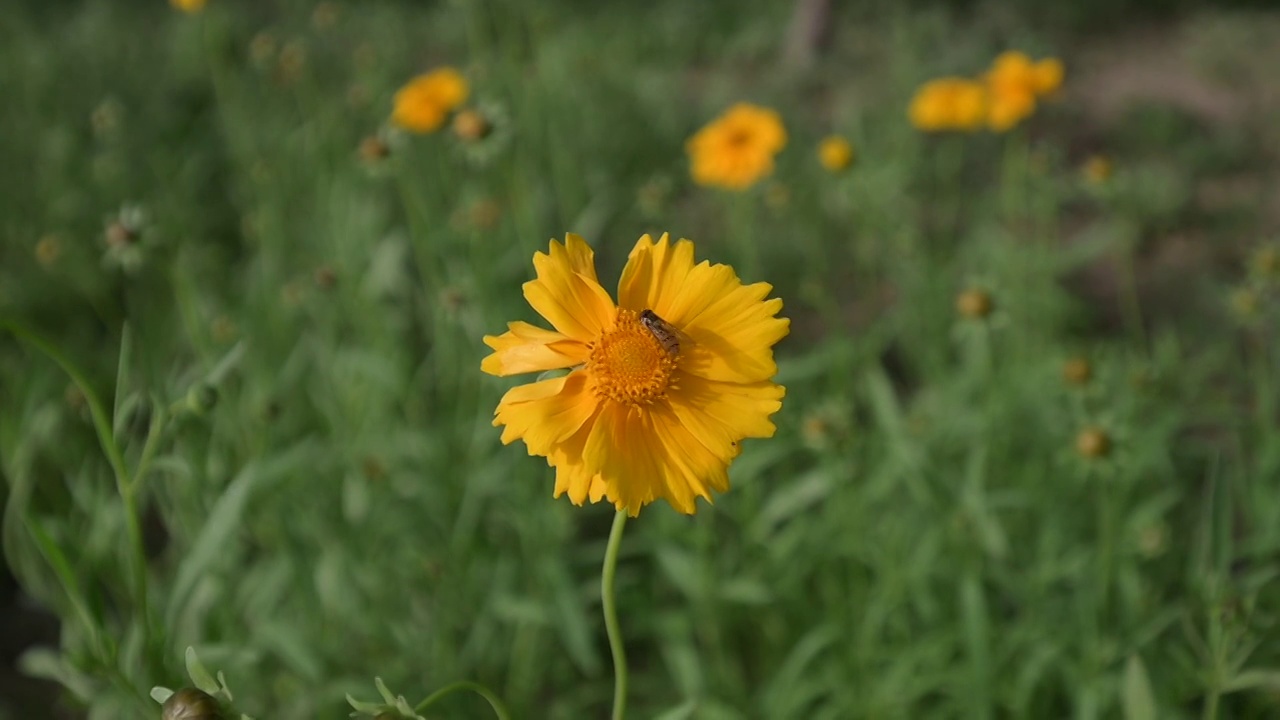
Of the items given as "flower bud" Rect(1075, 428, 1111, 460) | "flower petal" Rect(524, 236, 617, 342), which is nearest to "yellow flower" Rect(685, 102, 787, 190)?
"flower bud" Rect(1075, 428, 1111, 460)

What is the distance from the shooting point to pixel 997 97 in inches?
92.7

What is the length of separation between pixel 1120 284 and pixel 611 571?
2786 mm

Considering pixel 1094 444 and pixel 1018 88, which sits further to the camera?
pixel 1018 88

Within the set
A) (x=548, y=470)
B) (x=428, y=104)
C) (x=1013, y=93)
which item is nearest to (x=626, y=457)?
(x=548, y=470)

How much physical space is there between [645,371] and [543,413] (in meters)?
0.10

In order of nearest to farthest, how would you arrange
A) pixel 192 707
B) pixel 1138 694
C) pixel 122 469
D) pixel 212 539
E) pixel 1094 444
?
1. pixel 192 707
2. pixel 122 469
3. pixel 1138 694
4. pixel 212 539
5. pixel 1094 444

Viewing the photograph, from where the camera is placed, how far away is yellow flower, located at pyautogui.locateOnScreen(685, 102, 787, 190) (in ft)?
7.13

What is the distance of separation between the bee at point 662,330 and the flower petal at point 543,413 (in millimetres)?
78

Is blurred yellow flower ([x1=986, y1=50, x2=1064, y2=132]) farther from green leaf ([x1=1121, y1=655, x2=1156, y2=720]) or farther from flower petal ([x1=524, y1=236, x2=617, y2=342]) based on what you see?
flower petal ([x1=524, y1=236, x2=617, y2=342])

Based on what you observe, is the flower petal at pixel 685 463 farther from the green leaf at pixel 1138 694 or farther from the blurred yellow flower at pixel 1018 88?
the blurred yellow flower at pixel 1018 88

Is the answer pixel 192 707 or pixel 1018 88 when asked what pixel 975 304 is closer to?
pixel 1018 88

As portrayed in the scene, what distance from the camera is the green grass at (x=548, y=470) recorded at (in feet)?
5.47

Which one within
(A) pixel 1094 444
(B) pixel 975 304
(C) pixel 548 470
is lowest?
(C) pixel 548 470

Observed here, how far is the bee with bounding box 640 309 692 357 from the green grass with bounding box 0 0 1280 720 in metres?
0.40
